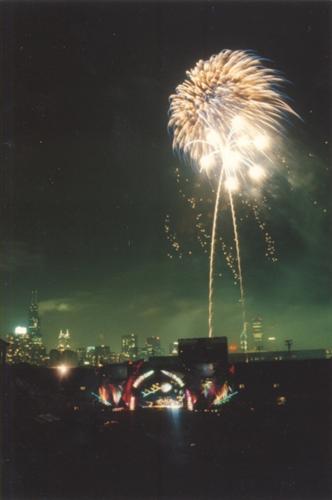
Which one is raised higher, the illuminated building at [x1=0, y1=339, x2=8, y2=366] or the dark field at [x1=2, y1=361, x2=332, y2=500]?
the illuminated building at [x1=0, y1=339, x2=8, y2=366]

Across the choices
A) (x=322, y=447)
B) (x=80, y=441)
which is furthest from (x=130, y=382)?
(x=322, y=447)

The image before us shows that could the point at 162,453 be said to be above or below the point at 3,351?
below

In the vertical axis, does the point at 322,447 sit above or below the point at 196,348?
below

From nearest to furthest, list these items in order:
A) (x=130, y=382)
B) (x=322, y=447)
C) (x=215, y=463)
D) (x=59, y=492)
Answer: (x=59, y=492) → (x=215, y=463) → (x=322, y=447) → (x=130, y=382)

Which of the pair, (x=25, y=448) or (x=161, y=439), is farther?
(x=161, y=439)

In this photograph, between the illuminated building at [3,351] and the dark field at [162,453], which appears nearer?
the dark field at [162,453]

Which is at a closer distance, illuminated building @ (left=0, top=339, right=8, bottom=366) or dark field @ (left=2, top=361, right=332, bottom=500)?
dark field @ (left=2, top=361, right=332, bottom=500)

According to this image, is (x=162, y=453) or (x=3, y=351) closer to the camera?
(x=162, y=453)

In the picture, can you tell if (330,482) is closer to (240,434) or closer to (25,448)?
(240,434)
